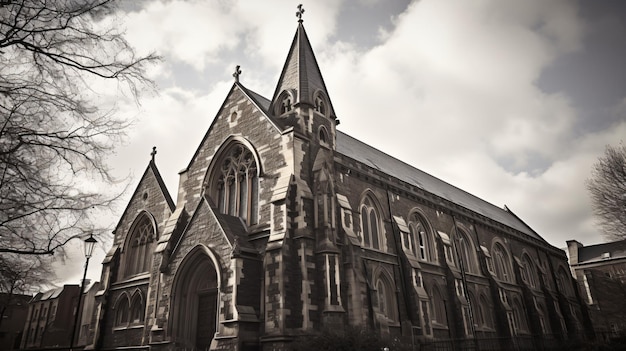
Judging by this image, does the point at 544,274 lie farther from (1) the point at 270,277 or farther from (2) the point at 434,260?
(1) the point at 270,277

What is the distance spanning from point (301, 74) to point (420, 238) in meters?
12.1

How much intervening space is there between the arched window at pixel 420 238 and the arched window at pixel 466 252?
350cm

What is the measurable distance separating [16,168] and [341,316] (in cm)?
1134

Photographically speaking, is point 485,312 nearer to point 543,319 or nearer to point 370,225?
point 543,319

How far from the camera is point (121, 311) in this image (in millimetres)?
23250

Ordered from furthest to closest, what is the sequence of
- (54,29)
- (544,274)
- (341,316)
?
(544,274) → (341,316) → (54,29)

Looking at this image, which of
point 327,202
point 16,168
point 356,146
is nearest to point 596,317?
point 356,146

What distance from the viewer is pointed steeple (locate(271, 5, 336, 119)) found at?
21203 mm

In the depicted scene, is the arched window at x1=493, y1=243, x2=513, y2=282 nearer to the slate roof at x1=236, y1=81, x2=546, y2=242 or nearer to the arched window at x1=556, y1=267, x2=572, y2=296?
the slate roof at x1=236, y1=81, x2=546, y2=242

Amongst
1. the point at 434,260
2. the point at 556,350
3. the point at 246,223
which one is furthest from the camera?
the point at 434,260

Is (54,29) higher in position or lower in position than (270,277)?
higher

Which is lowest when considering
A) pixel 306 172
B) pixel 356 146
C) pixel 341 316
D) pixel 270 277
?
pixel 341 316

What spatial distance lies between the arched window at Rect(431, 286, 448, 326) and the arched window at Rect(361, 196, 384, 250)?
507 cm

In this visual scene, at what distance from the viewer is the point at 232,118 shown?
2216 cm
